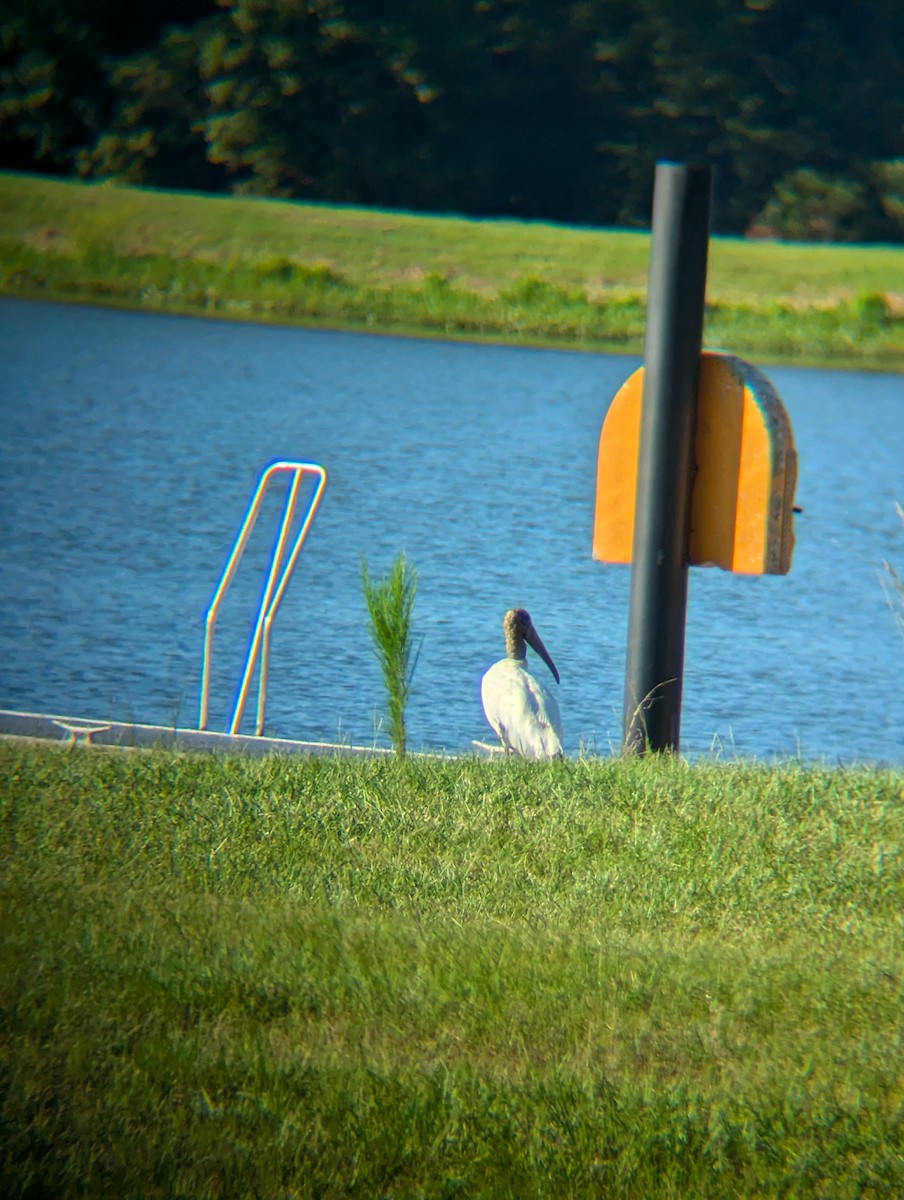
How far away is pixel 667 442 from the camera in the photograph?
5660 millimetres

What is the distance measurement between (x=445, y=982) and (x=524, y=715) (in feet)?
8.94

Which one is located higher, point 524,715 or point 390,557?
point 524,715

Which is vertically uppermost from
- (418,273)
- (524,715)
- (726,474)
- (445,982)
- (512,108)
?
(726,474)

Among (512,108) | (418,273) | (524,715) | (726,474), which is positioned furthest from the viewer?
(512,108)

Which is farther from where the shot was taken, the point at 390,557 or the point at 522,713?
the point at 390,557

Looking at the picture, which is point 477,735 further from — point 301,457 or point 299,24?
point 299,24

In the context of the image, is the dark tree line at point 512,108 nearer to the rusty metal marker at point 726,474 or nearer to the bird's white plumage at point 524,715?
the bird's white plumage at point 524,715

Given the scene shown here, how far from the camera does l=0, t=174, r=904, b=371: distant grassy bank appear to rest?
4041 centimetres

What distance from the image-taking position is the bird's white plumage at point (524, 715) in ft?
21.3

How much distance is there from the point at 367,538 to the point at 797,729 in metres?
6.71

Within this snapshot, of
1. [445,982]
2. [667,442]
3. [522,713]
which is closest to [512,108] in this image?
[522,713]

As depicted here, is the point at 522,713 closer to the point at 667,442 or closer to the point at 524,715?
the point at 524,715

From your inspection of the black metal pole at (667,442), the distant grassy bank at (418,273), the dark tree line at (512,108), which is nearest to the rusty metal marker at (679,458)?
the black metal pole at (667,442)

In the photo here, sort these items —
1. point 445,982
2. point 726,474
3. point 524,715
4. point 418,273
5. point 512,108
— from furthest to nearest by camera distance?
point 512,108
point 418,273
point 524,715
point 726,474
point 445,982
